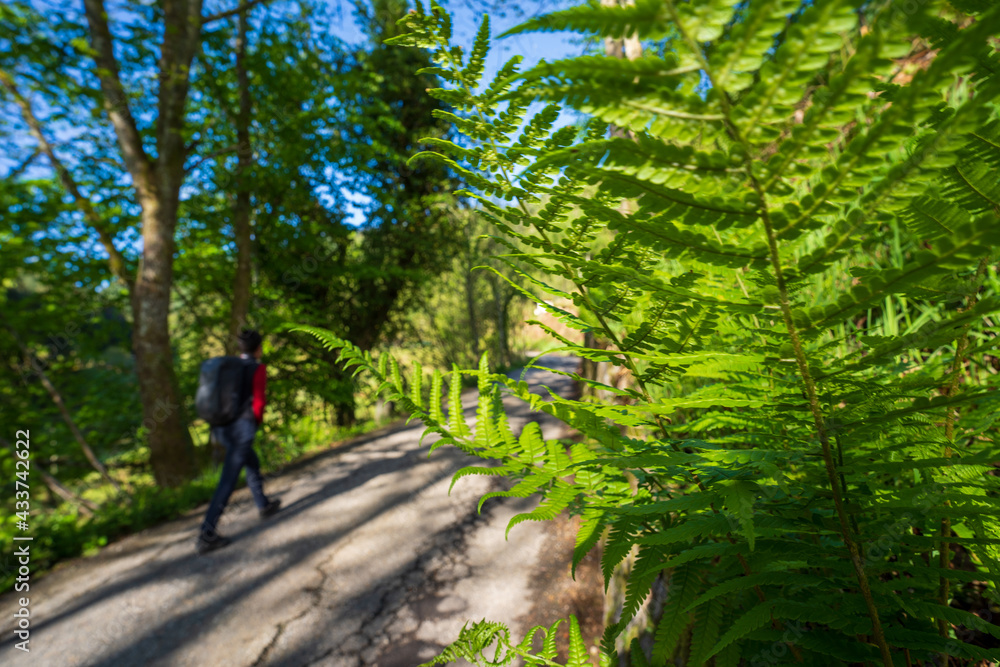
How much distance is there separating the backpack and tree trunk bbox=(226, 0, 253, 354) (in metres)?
2.99

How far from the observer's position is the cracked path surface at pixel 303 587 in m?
2.58

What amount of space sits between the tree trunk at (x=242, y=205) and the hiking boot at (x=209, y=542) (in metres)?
3.79

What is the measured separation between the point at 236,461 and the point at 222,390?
73 centimetres

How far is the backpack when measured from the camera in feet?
12.7

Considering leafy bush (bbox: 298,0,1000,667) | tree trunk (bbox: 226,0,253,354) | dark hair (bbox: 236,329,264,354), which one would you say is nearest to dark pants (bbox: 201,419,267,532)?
dark hair (bbox: 236,329,264,354)

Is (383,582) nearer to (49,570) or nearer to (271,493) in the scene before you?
(271,493)

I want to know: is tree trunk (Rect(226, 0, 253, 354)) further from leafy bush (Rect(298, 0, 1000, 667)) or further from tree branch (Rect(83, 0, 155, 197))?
leafy bush (Rect(298, 0, 1000, 667))

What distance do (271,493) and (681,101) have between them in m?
5.96

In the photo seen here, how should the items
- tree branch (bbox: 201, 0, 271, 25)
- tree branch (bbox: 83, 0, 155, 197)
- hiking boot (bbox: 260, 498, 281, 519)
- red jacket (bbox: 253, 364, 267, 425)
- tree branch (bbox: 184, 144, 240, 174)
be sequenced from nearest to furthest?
red jacket (bbox: 253, 364, 267, 425) < hiking boot (bbox: 260, 498, 281, 519) < tree branch (bbox: 83, 0, 155, 197) < tree branch (bbox: 201, 0, 271, 25) < tree branch (bbox: 184, 144, 240, 174)

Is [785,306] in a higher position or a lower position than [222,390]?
higher

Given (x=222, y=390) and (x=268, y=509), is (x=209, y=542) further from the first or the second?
(x=222, y=390)

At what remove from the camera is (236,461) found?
13.0 ft

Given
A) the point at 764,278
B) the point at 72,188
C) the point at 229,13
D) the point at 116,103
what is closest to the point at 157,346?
the point at 72,188

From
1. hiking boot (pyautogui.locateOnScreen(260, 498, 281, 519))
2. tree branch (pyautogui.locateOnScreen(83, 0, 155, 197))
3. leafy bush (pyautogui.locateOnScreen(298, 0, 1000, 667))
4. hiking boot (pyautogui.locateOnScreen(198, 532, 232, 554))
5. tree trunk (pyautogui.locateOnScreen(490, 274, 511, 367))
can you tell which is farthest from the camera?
tree trunk (pyautogui.locateOnScreen(490, 274, 511, 367))
